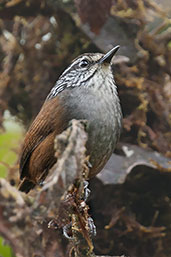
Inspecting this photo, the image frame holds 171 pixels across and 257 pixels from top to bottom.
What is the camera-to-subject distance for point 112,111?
2791 mm

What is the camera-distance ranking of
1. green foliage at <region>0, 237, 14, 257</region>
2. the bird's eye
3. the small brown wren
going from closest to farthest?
the small brown wren → green foliage at <region>0, 237, 14, 257</region> → the bird's eye

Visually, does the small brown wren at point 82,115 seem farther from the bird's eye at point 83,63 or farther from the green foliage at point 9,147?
the green foliage at point 9,147

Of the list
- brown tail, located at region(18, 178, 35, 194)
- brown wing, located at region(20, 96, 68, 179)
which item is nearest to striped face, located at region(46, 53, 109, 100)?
brown wing, located at region(20, 96, 68, 179)

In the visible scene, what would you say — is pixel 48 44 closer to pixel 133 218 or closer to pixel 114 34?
pixel 114 34

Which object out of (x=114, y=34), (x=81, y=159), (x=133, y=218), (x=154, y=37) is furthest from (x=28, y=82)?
(x=81, y=159)

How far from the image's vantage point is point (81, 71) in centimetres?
300

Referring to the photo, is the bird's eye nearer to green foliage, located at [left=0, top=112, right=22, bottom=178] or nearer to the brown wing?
the brown wing

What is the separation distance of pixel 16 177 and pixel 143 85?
4.25 feet

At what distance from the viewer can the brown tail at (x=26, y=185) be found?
3.17 metres

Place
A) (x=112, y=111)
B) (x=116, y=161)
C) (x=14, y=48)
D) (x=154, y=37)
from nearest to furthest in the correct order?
1. (x=112, y=111)
2. (x=116, y=161)
3. (x=154, y=37)
4. (x=14, y=48)

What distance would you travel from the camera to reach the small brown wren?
2684 mm

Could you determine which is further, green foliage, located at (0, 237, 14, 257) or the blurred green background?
the blurred green background

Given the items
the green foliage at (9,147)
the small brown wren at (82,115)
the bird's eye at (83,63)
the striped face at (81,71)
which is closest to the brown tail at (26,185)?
the small brown wren at (82,115)

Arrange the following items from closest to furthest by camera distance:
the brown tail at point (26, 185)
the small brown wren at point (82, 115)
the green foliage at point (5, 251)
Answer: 1. the small brown wren at point (82, 115)
2. the green foliage at point (5, 251)
3. the brown tail at point (26, 185)
